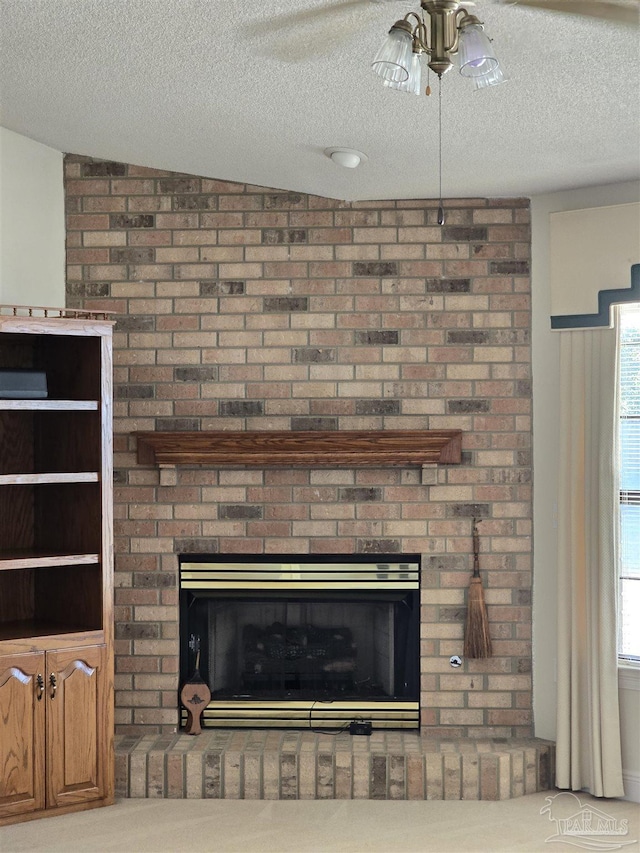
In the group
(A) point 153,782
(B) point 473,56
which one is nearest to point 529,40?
(B) point 473,56

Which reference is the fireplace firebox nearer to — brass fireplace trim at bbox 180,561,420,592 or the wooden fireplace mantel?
brass fireplace trim at bbox 180,561,420,592

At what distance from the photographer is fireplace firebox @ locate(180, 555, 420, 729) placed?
13.6 ft

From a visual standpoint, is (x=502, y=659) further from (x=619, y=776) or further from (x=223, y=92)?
(x=223, y=92)

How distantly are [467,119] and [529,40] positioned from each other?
669mm

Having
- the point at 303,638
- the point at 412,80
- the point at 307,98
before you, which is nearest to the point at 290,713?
the point at 303,638

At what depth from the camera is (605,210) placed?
389 centimetres

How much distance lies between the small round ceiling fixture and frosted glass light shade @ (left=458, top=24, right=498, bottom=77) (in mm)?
1448

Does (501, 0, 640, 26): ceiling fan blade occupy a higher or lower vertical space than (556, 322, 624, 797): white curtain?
higher

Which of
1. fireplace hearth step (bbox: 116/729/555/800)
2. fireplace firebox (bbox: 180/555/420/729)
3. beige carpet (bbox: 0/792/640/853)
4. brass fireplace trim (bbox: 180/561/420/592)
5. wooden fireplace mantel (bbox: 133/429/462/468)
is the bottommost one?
beige carpet (bbox: 0/792/640/853)

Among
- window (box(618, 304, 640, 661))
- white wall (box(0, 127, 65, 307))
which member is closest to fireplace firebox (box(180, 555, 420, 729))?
window (box(618, 304, 640, 661))

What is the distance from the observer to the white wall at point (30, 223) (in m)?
3.72

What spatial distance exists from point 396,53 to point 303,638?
2.90 meters

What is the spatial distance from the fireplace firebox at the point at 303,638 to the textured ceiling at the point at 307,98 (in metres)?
1.79

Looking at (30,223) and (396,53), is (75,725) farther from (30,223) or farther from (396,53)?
(396,53)
